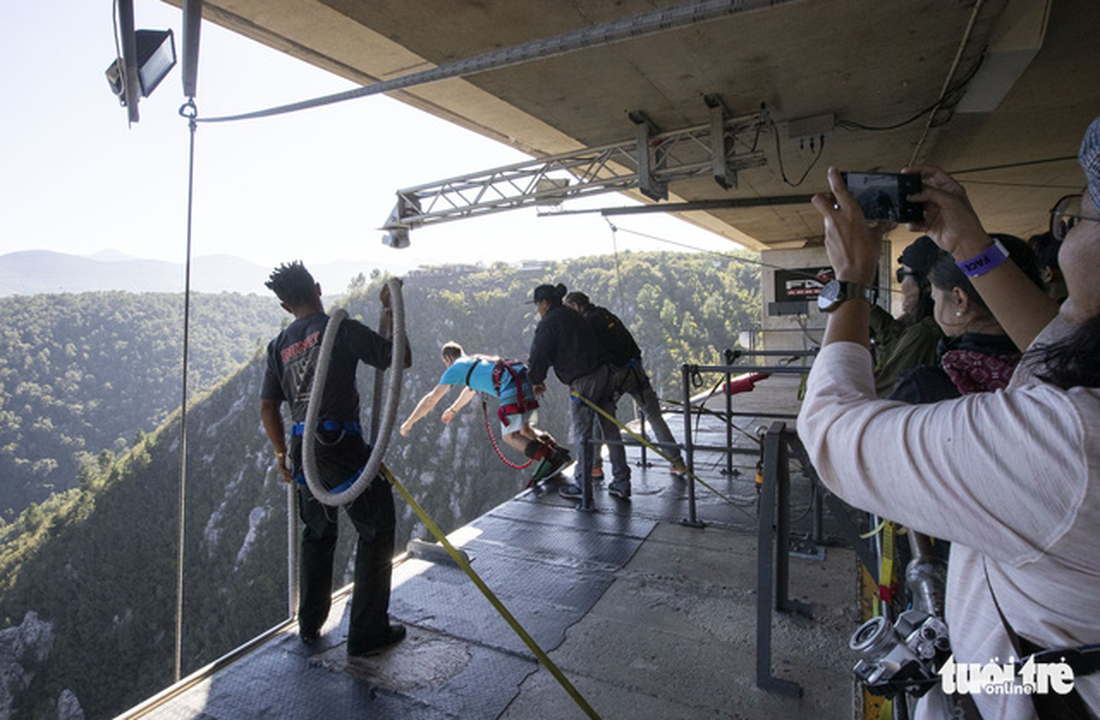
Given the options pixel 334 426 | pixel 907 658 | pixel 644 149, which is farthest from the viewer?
pixel 644 149

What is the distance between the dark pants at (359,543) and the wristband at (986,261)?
2.44 metres

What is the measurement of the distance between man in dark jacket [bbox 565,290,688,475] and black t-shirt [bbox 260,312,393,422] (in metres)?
2.60

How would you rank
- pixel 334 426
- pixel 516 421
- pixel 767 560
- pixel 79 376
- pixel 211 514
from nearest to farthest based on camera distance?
pixel 767 560
pixel 334 426
pixel 516 421
pixel 211 514
pixel 79 376

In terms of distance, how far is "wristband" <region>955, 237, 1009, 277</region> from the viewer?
107cm

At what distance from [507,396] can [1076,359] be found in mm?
4667

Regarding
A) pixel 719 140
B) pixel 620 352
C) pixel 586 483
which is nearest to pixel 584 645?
pixel 586 483

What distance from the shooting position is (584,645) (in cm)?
274

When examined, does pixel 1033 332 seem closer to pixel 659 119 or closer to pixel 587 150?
pixel 659 119

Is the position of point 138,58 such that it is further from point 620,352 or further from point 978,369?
point 620,352

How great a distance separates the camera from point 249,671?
8.56 ft

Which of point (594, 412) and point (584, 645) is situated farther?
point (594, 412)

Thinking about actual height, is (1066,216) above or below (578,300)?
below

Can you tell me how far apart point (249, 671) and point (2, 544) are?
71522 mm

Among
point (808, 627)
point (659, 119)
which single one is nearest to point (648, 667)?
point (808, 627)
